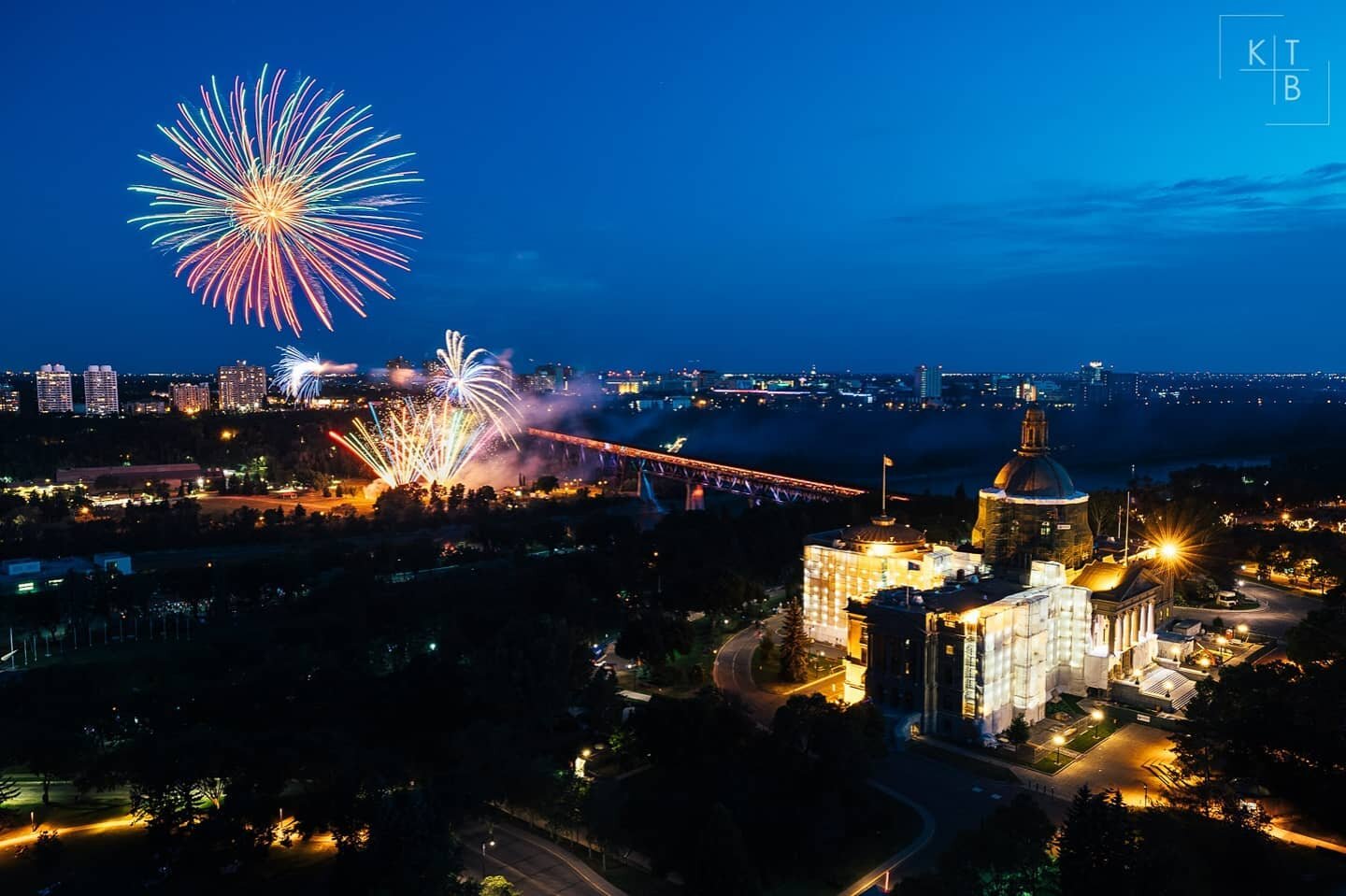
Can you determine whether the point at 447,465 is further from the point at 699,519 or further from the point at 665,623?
the point at 665,623

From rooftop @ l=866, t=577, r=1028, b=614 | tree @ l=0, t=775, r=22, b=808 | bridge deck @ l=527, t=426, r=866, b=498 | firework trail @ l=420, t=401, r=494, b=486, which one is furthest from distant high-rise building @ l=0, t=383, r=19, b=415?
rooftop @ l=866, t=577, r=1028, b=614

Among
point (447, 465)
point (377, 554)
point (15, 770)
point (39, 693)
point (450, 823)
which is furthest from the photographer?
point (447, 465)

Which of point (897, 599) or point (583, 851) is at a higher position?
point (897, 599)

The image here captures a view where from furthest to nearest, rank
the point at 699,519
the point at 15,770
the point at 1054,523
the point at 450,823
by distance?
the point at 699,519, the point at 1054,523, the point at 15,770, the point at 450,823

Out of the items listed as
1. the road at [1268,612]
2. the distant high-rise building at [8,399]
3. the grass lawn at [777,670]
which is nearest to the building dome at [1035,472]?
the grass lawn at [777,670]

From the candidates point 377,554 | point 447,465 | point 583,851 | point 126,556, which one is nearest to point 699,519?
point 377,554

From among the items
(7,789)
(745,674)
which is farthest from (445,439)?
(7,789)
